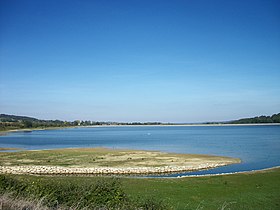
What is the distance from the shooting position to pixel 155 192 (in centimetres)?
2055

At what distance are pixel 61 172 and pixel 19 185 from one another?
27.9m

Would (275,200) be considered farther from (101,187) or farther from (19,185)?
(19,185)

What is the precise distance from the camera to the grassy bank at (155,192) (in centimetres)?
916

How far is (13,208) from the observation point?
6637mm

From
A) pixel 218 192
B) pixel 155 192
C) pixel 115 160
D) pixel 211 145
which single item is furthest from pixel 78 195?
pixel 211 145

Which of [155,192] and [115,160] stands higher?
[155,192]

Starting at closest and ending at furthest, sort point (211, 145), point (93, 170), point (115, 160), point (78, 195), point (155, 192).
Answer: point (78, 195) < point (155, 192) < point (93, 170) < point (115, 160) < point (211, 145)

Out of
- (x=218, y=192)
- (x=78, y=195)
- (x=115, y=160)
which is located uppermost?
(x=78, y=195)

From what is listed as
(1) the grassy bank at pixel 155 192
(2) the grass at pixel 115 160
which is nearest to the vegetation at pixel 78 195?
(1) the grassy bank at pixel 155 192

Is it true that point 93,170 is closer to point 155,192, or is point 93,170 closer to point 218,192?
point 155,192

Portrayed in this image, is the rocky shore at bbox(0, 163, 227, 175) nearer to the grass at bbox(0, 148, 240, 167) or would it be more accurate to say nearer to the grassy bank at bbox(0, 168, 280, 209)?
the grass at bbox(0, 148, 240, 167)

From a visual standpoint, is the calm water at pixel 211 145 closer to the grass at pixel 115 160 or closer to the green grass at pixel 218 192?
the grass at pixel 115 160

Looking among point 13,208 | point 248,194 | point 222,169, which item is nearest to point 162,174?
point 222,169

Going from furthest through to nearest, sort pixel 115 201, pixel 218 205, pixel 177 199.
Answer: pixel 177 199
pixel 218 205
pixel 115 201
